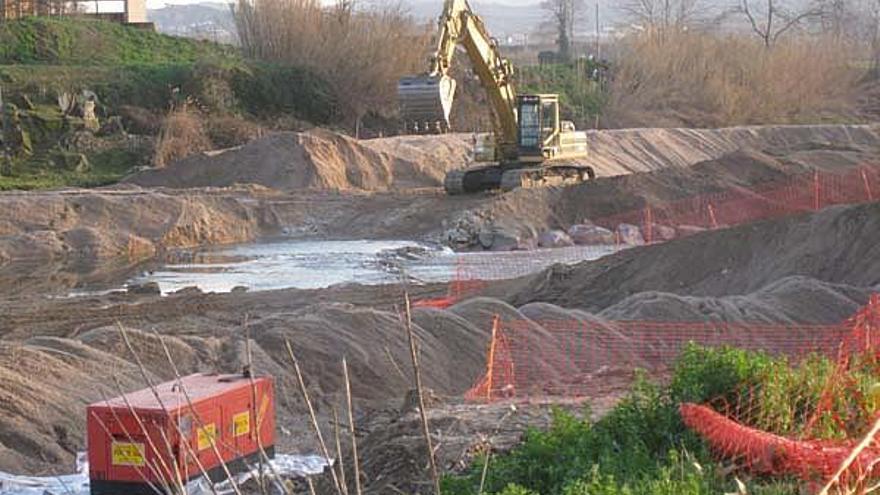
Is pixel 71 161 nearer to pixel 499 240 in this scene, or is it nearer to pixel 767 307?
pixel 499 240

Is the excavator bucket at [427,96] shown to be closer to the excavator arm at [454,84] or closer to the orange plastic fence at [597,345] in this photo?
the excavator arm at [454,84]

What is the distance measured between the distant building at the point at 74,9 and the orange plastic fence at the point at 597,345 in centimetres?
4452

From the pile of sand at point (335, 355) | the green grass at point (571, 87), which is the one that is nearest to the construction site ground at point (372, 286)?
the pile of sand at point (335, 355)

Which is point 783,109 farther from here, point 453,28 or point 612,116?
point 453,28

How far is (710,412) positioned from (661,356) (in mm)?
6649

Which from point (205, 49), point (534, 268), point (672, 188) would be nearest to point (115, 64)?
point (205, 49)

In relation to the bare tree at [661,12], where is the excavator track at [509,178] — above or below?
below

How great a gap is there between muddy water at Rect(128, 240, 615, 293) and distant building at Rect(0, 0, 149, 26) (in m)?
29.1

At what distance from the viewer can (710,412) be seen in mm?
8922

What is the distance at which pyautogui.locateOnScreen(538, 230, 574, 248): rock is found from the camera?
32.1 metres

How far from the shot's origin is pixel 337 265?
29359mm

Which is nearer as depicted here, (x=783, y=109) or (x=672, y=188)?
(x=672, y=188)

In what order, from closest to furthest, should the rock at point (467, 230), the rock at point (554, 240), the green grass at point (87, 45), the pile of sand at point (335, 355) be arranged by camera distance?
1. the pile of sand at point (335, 355)
2. the rock at point (467, 230)
3. the rock at point (554, 240)
4. the green grass at point (87, 45)

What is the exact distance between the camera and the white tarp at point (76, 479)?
35.7 feet
